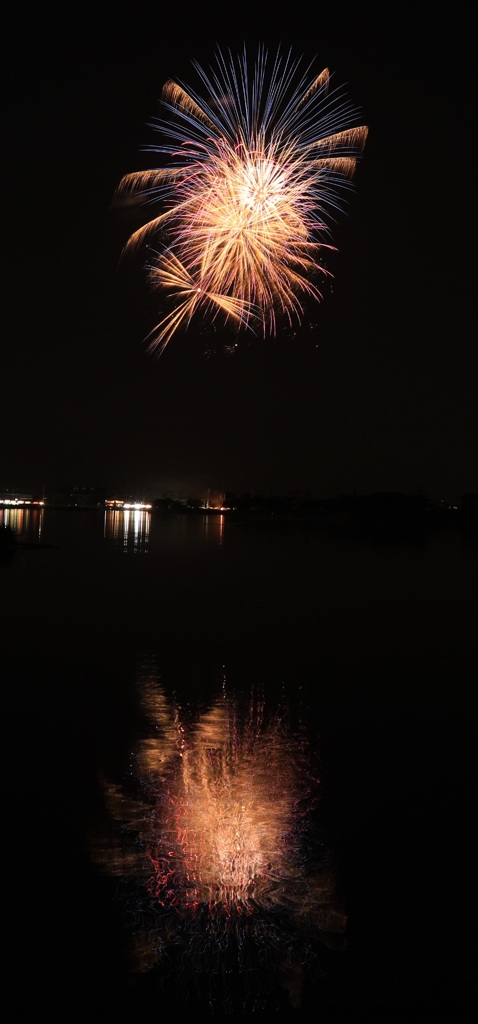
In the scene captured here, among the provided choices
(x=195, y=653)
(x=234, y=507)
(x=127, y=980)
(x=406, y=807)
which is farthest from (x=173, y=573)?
(x=234, y=507)

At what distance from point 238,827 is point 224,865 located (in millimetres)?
594

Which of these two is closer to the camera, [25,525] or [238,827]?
[238,827]

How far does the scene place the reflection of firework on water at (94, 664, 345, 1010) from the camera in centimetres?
470

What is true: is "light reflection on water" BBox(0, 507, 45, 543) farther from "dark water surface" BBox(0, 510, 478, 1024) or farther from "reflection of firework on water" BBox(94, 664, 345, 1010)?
"reflection of firework on water" BBox(94, 664, 345, 1010)

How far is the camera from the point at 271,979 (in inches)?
180

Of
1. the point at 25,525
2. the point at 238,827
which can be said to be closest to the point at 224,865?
the point at 238,827

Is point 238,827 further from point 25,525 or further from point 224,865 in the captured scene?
point 25,525

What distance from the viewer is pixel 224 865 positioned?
5758 millimetres

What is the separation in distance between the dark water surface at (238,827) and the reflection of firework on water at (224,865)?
0.02 m

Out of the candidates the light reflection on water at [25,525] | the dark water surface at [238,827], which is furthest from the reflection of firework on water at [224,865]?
the light reflection on water at [25,525]

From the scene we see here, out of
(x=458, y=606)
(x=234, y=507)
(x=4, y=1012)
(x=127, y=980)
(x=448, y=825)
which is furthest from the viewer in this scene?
(x=234, y=507)

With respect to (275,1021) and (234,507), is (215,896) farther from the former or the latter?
(234,507)

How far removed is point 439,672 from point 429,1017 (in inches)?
364

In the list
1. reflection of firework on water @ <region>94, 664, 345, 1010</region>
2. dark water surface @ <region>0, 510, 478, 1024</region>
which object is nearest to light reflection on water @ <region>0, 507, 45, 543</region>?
dark water surface @ <region>0, 510, 478, 1024</region>
